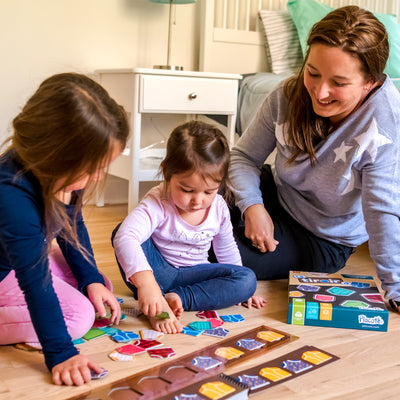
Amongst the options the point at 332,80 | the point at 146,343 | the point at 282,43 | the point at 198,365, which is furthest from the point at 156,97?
the point at 198,365

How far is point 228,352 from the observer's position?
1.09 metres

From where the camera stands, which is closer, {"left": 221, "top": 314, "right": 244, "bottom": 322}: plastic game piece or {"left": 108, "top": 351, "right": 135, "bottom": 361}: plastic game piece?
{"left": 108, "top": 351, "right": 135, "bottom": 361}: plastic game piece

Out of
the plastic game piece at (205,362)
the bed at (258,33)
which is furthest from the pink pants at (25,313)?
the bed at (258,33)

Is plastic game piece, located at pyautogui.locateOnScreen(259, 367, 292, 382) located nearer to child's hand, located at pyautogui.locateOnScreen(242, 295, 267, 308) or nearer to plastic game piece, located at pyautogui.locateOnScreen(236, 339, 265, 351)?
plastic game piece, located at pyautogui.locateOnScreen(236, 339, 265, 351)

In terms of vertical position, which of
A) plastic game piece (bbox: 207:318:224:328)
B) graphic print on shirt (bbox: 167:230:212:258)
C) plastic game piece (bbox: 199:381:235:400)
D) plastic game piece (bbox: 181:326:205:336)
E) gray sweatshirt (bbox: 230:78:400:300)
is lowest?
plastic game piece (bbox: 207:318:224:328)

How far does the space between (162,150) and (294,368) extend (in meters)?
1.51

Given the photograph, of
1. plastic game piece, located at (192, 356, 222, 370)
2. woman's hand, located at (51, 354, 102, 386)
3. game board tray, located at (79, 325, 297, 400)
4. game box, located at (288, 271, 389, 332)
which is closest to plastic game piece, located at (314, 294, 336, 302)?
game box, located at (288, 271, 389, 332)

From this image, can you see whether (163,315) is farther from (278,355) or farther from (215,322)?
(278,355)

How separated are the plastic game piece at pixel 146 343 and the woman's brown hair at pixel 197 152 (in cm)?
36

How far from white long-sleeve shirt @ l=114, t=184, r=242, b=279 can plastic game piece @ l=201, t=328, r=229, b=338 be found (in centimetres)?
18

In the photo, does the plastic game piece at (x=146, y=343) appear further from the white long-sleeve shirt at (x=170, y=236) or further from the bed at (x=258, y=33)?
the bed at (x=258, y=33)

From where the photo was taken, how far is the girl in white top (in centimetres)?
122

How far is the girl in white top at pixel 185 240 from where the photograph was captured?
3.99 feet

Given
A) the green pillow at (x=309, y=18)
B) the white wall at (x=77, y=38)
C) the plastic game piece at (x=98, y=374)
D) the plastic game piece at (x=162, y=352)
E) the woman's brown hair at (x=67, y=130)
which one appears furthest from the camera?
the green pillow at (x=309, y=18)
